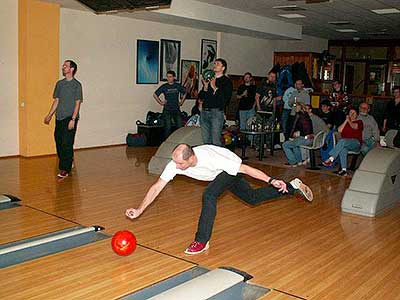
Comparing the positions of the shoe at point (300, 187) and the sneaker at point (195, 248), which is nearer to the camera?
the sneaker at point (195, 248)

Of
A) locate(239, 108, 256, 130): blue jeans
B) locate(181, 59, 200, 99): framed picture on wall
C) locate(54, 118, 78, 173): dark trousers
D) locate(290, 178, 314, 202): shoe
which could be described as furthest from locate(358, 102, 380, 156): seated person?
locate(181, 59, 200, 99): framed picture on wall

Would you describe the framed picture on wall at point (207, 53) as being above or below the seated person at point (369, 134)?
above

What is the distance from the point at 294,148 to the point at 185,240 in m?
3.79

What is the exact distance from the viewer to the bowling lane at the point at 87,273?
112 inches

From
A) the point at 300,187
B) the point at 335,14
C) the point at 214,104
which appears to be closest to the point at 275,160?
the point at 214,104

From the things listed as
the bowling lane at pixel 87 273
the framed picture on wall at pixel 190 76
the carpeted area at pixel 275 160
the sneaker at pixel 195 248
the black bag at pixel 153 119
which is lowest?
the bowling lane at pixel 87 273

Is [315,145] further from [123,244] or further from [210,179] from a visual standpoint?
[123,244]

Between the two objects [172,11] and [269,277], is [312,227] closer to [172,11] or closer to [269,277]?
[269,277]

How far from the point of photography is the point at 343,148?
6609 mm

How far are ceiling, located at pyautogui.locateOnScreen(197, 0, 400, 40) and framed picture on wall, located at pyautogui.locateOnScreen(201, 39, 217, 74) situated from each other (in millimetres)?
1380

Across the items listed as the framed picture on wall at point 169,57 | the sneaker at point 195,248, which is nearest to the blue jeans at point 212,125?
the sneaker at point 195,248

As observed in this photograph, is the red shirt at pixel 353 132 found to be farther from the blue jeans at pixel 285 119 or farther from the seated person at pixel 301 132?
the blue jeans at pixel 285 119

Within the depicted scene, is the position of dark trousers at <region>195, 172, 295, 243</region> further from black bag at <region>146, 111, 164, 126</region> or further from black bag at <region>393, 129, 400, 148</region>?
black bag at <region>146, 111, 164, 126</region>

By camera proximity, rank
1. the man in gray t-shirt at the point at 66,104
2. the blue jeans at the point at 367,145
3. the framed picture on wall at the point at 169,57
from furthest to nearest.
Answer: the framed picture on wall at the point at 169,57, the blue jeans at the point at 367,145, the man in gray t-shirt at the point at 66,104
